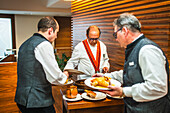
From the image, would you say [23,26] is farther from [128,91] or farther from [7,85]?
[128,91]

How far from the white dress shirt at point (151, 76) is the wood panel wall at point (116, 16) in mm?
1049

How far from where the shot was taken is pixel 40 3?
7680 mm

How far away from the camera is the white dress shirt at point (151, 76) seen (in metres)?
1.42

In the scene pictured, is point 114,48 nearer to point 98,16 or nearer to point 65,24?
point 98,16

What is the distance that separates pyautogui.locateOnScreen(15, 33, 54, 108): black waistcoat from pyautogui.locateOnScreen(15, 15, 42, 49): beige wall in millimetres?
7706

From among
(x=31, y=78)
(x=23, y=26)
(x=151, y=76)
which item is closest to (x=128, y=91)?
(x=151, y=76)

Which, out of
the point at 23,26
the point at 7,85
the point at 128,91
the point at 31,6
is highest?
the point at 31,6

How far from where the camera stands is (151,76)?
1.43 m

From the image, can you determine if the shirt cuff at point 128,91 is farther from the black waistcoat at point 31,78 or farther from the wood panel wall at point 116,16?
the wood panel wall at point 116,16

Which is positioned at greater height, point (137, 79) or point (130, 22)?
point (130, 22)

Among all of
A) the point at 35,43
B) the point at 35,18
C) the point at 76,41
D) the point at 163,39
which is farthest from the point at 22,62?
the point at 35,18

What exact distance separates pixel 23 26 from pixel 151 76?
8688 millimetres

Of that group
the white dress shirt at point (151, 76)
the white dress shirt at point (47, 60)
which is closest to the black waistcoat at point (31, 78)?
the white dress shirt at point (47, 60)

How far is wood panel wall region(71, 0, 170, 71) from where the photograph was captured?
2.46 metres
